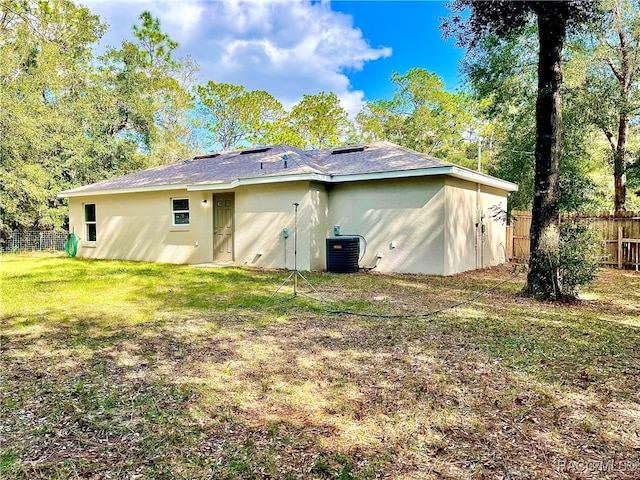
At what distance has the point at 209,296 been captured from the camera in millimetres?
7281

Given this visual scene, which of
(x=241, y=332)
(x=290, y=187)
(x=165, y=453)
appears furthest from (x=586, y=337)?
(x=290, y=187)

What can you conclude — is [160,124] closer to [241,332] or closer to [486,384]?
[241,332]

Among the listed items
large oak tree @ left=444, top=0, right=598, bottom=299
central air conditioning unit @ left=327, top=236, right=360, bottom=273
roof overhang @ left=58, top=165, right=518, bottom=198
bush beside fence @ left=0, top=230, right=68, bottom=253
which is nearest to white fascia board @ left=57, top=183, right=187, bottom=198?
roof overhang @ left=58, top=165, right=518, bottom=198

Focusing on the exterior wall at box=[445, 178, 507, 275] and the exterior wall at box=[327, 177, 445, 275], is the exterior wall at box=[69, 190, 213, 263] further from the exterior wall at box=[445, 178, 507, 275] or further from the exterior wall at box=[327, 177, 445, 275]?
the exterior wall at box=[445, 178, 507, 275]

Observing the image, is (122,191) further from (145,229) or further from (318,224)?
(318,224)

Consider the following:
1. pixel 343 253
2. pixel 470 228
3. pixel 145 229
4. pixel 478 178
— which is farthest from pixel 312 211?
pixel 145 229

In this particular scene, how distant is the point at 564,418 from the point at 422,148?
25488mm

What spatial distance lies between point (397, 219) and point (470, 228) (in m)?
2.42

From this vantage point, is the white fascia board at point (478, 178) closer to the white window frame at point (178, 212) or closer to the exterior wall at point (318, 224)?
the exterior wall at point (318, 224)

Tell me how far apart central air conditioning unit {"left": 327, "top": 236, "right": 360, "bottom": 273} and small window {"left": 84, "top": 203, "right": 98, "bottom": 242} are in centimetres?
987

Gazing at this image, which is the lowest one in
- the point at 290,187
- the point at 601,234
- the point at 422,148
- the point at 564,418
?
the point at 564,418

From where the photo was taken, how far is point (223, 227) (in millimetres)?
12648

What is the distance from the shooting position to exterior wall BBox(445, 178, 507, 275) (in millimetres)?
10234

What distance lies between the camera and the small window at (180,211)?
12.9m
